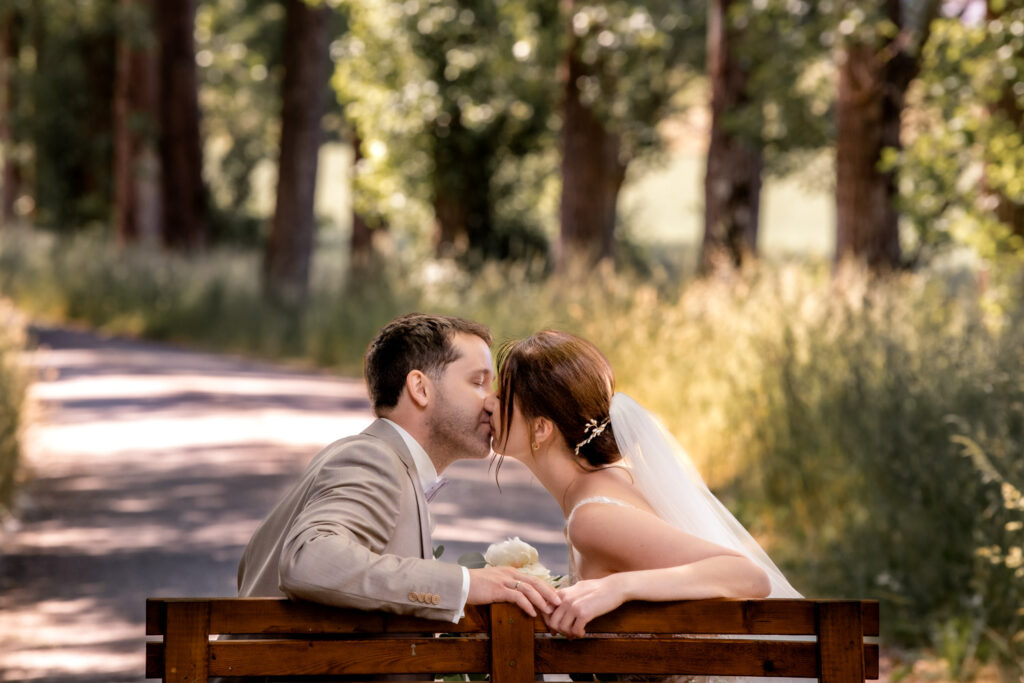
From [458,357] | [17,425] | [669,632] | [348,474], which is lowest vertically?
[669,632]

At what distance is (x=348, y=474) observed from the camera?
10.2 ft

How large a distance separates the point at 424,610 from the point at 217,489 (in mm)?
8287

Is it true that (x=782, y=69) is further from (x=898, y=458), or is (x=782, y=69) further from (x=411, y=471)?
(x=411, y=471)

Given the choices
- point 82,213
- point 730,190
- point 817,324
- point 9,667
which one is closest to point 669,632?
point 9,667

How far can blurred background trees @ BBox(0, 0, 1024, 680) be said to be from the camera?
7.29 meters

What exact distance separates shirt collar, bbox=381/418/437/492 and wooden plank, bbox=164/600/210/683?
2.34 ft

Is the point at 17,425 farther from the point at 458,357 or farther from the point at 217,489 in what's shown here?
the point at 458,357

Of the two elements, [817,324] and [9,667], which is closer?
[9,667]

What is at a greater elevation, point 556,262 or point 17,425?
point 556,262

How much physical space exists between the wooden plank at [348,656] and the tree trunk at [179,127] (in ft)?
98.4

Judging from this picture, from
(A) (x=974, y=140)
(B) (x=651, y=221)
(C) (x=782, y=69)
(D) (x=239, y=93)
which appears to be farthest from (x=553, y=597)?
(D) (x=239, y=93)

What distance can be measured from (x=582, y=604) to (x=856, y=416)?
533cm

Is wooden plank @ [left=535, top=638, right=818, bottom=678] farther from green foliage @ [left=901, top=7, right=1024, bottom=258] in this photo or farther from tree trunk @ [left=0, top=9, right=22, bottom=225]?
tree trunk @ [left=0, top=9, right=22, bottom=225]

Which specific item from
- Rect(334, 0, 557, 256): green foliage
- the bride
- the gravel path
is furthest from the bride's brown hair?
Rect(334, 0, 557, 256): green foliage
